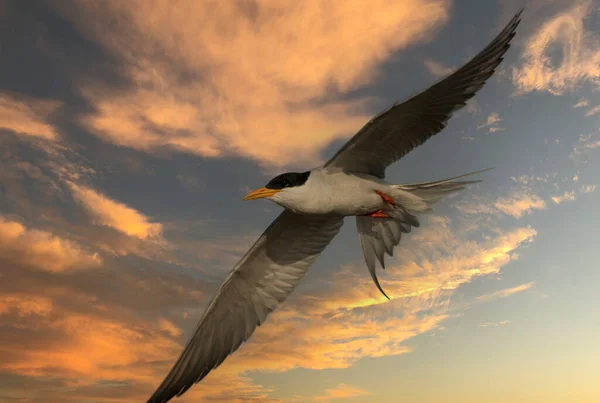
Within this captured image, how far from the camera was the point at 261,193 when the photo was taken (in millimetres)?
9062

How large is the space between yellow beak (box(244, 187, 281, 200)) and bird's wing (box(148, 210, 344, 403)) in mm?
1849

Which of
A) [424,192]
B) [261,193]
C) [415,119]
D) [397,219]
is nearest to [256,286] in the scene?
[261,193]

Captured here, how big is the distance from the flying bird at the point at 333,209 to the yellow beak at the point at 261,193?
0.02 metres

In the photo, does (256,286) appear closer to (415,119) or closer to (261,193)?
(261,193)

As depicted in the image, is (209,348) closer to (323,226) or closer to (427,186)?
(323,226)

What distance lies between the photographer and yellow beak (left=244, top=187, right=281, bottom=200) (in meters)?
8.99

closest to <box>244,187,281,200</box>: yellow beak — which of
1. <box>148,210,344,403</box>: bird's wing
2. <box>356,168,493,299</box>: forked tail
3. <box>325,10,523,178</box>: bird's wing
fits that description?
<box>325,10,523,178</box>: bird's wing

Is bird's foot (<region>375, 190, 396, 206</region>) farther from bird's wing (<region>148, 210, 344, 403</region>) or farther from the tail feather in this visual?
bird's wing (<region>148, 210, 344, 403</region>)

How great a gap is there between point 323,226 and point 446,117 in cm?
376

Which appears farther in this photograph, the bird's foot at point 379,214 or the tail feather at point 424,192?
the bird's foot at point 379,214

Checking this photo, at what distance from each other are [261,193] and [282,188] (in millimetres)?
400

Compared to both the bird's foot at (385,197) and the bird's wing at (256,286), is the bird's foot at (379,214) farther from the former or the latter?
the bird's wing at (256,286)

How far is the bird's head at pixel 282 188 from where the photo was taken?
8930 mm

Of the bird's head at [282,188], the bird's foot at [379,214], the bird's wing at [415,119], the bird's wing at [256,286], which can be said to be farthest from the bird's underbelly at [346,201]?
the bird's wing at [256,286]
